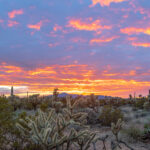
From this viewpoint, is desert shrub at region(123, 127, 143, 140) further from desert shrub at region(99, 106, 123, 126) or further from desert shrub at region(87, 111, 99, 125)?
desert shrub at region(87, 111, 99, 125)

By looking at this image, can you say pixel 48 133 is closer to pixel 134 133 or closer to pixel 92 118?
pixel 134 133

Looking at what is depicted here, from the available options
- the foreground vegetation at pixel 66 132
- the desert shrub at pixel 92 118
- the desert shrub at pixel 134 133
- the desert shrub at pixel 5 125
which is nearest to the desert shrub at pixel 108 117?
the foreground vegetation at pixel 66 132

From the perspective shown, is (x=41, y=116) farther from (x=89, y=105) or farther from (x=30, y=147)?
(x=89, y=105)

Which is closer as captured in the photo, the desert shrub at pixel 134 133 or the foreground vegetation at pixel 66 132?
the foreground vegetation at pixel 66 132

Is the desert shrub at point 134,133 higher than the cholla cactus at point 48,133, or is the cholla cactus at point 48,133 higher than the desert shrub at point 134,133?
the cholla cactus at point 48,133

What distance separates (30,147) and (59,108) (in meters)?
9.30

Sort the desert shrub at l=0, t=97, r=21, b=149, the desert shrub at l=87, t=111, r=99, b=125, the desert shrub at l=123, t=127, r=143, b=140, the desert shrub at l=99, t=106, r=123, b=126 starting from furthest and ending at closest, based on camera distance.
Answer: the desert shrub at l=87, t=111, r=99, b=125, the desert shrub at l=99, t=106, r=123, b=126, the desert shrub at l=123, t=127, r=143, b=140, the desert shrub at l=0, t=97, r=21, b=149

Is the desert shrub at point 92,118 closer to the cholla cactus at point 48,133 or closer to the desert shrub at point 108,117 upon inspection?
the desert shrub at point 108,117

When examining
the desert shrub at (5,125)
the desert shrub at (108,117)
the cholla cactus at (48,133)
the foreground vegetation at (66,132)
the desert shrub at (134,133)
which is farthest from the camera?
the desert shrub at (108,117)

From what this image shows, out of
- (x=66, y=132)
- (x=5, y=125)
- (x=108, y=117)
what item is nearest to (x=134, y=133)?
(x=108, y=117)

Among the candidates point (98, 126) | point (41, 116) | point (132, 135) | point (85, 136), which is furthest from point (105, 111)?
point (41, 116)

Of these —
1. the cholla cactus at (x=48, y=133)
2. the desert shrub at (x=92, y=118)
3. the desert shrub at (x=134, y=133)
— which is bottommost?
the desert shrub at (x=134, y=133)

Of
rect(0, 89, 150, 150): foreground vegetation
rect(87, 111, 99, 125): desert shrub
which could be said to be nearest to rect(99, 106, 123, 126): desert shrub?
rect(0, 89, 150, 150): foreground vegetation

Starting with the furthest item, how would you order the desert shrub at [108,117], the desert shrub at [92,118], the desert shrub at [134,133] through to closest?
the desert shrub at [92,118] < the desert shrub at [108,117] < the desert shrub at [134,133]
